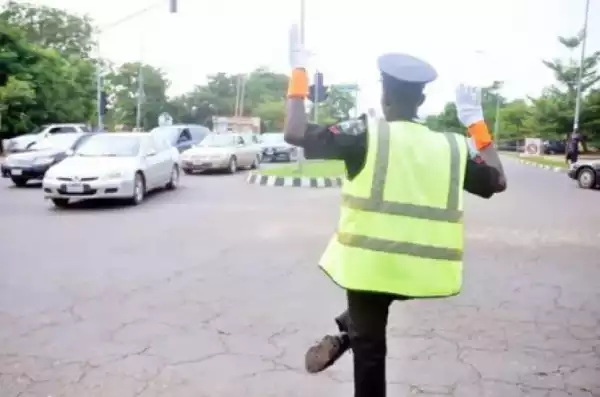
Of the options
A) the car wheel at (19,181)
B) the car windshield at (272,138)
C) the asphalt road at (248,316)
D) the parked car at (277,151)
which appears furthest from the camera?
the car windshield at (272,138)

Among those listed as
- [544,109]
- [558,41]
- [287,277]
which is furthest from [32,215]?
[558,41]

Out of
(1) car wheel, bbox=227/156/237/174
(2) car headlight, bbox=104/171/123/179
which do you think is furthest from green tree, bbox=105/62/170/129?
(2) car headlight, bbox=104/171/123/179

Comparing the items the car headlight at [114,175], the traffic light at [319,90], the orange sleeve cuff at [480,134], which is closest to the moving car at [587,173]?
the traffic light at [319,90]

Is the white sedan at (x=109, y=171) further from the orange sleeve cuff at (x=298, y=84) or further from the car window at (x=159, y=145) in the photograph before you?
the orange sleeve cuff at (x=298, y=84)

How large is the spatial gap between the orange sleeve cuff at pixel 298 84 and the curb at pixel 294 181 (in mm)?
14139

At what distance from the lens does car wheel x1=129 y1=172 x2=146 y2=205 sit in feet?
39.8

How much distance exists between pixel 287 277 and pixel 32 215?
19.8 feet

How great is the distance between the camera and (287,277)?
6270 millimetres

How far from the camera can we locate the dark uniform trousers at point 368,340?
2.57 metres

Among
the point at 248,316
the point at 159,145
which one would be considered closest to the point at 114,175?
the point at 159,145

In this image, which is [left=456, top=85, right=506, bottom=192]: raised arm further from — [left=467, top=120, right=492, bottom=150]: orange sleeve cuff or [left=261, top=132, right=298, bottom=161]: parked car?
[left=261, top=132, right=298, bottom=161]: parked car

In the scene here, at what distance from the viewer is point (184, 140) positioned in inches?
1051

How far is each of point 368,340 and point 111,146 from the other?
11.1 m

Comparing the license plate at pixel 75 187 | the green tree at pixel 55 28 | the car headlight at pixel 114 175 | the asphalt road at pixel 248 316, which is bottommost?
the asphalt road at pixel 248 316
